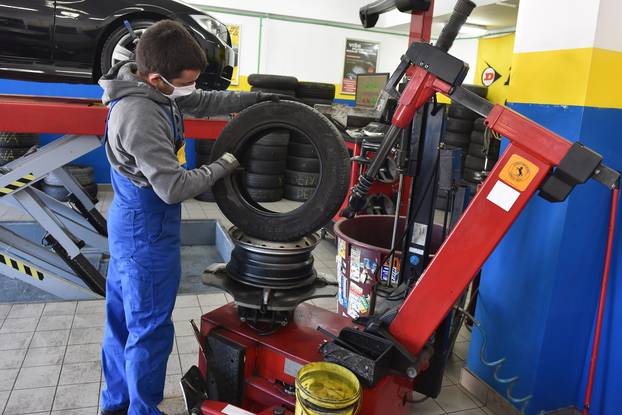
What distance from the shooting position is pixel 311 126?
1870 mm

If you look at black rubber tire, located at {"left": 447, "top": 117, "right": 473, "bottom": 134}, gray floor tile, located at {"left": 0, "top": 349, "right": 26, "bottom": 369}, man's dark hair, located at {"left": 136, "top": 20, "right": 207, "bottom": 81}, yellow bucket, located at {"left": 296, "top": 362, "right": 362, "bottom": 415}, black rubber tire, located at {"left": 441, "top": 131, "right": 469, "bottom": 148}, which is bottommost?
gray floor tile, located at {"left": 0, "top": 349, "right": 26, "bottom": 369}

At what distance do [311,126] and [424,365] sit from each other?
1005mm

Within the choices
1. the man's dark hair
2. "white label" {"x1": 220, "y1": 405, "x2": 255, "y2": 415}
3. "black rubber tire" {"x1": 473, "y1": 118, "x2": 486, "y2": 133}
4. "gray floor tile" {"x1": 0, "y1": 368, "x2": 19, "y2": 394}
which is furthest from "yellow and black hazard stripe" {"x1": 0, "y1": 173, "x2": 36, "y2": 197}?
"black rubber tire" {"x1": 473, "y1": 118, "x2": 486, "y2": 133}

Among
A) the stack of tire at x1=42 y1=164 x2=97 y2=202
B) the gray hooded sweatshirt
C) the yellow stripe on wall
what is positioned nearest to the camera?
the gray hooded sweatshirt

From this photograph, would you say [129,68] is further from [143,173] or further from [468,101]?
[468,101]

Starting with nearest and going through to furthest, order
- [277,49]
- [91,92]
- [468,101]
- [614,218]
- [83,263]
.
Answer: [468,101] → [614,218] → [83,263] → [91,92] → [277,49]

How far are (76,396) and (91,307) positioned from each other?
1090 millimetres

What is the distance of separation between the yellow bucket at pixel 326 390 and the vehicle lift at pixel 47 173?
234 cm

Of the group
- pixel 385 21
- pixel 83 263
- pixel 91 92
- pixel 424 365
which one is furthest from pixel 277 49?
pixel 424 365

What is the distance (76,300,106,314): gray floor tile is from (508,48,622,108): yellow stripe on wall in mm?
2932

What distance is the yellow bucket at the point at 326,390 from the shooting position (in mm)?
1434

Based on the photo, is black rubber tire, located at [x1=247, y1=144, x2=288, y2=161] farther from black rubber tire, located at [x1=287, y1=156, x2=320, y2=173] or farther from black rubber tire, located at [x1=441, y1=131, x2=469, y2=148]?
black rubber tire, located at [x1=441, y1=131, x2=469, y2=148]

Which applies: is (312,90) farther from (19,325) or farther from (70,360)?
(70,360)

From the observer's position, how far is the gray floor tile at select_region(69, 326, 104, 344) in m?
2.87
